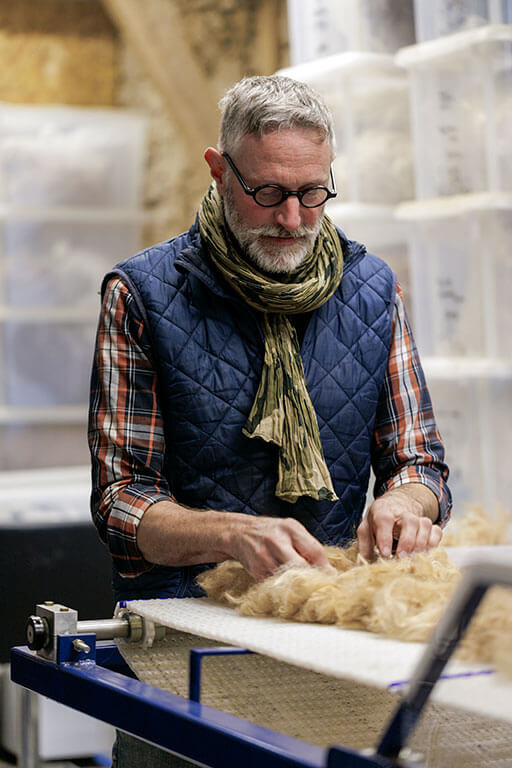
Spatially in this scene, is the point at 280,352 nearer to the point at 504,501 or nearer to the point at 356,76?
the point at 504,501

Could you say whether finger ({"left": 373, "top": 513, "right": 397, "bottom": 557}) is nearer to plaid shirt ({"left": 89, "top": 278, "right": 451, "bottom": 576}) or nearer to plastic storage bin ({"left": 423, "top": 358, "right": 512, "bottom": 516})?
plaid shirt ({"left": 89, "top": 278, "right": 451, "bottom": 576})

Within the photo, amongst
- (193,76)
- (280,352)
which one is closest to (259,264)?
(280,352)

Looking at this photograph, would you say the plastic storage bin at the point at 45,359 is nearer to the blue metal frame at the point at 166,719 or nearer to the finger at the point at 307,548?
the blue metal frame at the point at 166,719


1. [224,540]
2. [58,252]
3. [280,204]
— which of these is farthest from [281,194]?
[58,252]

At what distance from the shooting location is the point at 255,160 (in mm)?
1491

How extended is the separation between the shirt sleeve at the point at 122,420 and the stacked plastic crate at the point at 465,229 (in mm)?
1603

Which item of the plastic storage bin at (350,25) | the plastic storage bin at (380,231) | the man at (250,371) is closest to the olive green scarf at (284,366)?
the man at (250,371)

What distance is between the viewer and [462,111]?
3061 millimetres

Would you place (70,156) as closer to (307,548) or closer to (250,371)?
(250,371)

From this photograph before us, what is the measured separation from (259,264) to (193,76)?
3.17 meters

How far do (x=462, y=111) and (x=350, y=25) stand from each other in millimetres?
479

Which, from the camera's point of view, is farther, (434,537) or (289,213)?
(289,213)

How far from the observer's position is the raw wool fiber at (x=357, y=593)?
1.07m

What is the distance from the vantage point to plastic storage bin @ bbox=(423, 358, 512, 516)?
119 inches
